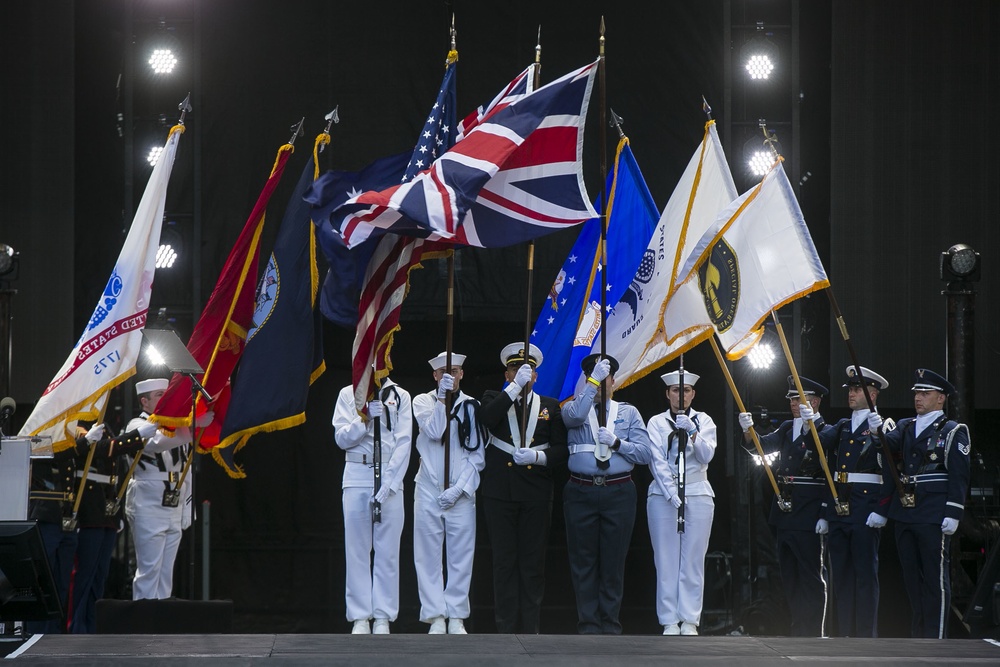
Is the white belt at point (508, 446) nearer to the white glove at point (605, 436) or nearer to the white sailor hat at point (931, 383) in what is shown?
the white glove at point (605, 436)

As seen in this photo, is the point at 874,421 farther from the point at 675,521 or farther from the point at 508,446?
the point at 508,446

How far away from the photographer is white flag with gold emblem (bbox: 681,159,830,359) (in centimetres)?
809

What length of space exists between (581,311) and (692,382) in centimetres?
96

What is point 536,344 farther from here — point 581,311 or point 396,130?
point 396,130

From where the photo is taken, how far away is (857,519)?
29.3ft

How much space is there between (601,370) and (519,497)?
1091 mm

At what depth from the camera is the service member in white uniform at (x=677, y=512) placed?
8.70 metres

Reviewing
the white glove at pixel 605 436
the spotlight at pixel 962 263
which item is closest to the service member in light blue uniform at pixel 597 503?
the white glove at pixel 605 436

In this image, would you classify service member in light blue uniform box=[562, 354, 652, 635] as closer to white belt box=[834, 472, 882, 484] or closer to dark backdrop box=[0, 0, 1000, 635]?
white belt box=[834, 472, 882, 484]

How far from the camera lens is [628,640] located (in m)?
5.83

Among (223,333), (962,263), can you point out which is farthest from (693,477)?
(223,333)

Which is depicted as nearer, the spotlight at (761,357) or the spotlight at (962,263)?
the spotlight at (962,263)

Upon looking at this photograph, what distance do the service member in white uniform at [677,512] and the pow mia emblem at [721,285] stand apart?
81cm

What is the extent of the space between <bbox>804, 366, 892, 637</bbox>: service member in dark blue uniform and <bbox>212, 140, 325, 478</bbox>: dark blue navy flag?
375cm
